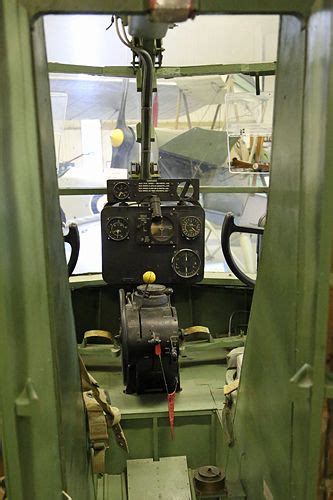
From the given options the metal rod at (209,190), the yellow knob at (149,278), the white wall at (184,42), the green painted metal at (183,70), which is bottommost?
the yellow knob at (149,278)

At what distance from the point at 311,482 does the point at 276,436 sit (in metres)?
0.21

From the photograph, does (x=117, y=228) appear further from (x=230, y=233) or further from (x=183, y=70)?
(x=183, y=70)

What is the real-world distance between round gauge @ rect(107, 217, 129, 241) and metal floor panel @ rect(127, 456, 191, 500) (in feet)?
3.73

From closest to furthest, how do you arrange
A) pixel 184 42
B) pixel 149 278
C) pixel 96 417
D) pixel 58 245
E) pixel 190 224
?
pixel 58 245
pixel 96 417
pixel 149 278
pixel 190 224
pixel 184 42

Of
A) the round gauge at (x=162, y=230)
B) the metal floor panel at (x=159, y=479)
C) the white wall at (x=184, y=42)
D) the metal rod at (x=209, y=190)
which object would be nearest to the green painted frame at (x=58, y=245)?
the metal floor panel at (x=159, y=479)

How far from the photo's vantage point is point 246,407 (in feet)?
5.45

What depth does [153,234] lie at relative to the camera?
283cm

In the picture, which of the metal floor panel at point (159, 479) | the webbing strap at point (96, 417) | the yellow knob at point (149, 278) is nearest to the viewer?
the webbing strap at point (96, 417)

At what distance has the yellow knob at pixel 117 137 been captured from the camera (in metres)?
3.34

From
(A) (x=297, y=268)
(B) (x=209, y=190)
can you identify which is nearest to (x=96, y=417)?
(A) (x=297, y=268)

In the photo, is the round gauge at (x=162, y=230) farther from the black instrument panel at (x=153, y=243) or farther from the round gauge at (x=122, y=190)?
the round gauge at (x=122, y=190)

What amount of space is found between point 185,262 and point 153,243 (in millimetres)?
205

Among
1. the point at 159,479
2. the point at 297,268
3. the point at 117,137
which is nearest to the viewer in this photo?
the point at 297,268

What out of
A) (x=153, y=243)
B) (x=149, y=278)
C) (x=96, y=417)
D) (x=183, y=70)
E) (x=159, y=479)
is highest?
(x=183, y=70)
